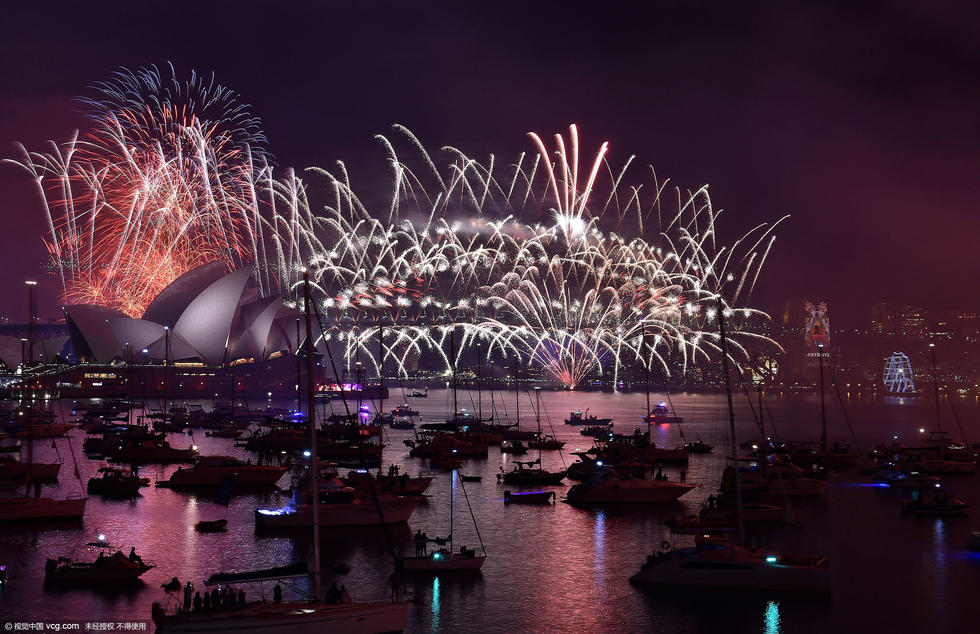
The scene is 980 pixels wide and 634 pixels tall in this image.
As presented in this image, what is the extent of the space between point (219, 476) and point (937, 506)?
3900 cm

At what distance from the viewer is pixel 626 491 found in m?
46.9

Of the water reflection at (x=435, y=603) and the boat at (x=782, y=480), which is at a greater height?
the boat at (x=782, y=480)

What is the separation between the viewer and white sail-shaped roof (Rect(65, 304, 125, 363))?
135625mm

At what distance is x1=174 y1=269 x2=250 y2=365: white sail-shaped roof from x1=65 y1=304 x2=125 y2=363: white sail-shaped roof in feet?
47.9

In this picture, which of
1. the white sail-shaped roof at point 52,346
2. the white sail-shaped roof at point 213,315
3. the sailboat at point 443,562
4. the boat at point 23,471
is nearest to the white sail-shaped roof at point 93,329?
the white sail-shaped roof at point 213,315

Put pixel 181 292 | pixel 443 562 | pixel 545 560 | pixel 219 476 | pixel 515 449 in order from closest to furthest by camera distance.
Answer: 1. pixel 443 562
2. pixel 545 560
3. pixel 219 476
4. pixel 515 449
5. pixel 181 292

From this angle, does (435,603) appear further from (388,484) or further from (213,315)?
(213,315)

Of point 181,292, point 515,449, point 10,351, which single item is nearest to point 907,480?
point 515,449

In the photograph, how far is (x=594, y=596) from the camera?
29.6 meters

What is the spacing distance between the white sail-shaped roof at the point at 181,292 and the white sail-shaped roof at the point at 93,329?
11.5m

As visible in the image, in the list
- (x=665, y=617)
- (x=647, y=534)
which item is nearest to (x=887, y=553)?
(x=647, y=534)

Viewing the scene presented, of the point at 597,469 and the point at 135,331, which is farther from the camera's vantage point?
the point at 135,331

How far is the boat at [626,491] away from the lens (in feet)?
153

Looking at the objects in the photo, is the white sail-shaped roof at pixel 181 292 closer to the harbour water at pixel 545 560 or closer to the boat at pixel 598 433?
the boat at pixel 598 433
